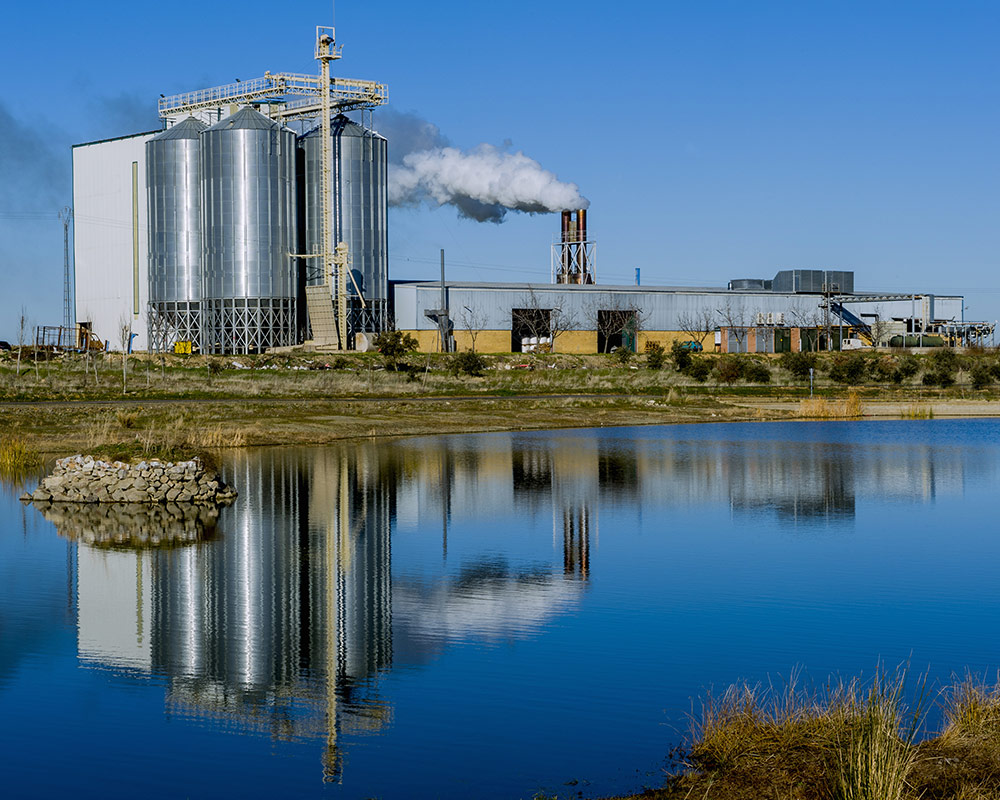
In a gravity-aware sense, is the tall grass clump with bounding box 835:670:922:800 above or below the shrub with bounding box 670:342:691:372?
below

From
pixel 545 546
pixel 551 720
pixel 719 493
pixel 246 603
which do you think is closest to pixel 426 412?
pixel 719 493

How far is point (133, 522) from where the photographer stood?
88.0ft

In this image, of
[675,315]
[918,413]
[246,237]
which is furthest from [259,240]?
[918,413]

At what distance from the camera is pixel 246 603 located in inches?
734

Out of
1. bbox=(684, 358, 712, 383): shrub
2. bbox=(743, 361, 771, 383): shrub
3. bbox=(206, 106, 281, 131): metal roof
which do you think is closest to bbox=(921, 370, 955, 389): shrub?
bbox=(743, 361, 771, 383): shrub

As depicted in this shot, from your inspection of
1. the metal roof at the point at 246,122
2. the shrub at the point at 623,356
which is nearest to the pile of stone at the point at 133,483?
the metal roof at the point at 246,122

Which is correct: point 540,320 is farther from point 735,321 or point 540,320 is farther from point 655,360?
point 735,321

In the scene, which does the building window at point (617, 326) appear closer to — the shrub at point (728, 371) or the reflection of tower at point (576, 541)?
the shrub at point (728, 371)

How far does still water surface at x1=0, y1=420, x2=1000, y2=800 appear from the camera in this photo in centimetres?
1155

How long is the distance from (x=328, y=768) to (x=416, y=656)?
4132mm

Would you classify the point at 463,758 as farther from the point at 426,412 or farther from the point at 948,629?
the point at 426,412

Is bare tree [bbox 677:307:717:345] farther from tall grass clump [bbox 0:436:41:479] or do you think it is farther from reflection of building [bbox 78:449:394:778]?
reflection of building [bbox 78:449:394:778]

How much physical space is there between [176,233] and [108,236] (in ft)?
35.9

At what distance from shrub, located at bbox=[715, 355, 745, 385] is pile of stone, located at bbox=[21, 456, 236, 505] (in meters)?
64.3
